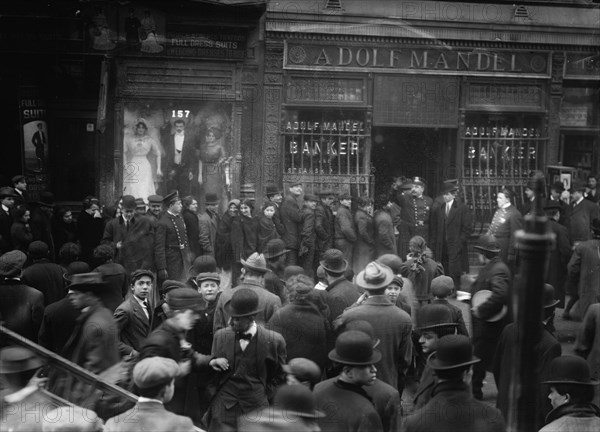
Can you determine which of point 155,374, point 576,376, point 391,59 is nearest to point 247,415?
point 155,374

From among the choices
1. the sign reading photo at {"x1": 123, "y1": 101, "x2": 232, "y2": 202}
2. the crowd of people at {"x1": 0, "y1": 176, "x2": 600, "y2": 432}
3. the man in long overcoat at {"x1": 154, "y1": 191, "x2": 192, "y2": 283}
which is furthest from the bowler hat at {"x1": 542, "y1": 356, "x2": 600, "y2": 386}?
the sign reading photo at {"x1": 123, "y1": 101, "x2": 232, "y2": 202}

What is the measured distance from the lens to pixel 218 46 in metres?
15.4

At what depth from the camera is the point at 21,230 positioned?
11.3 m

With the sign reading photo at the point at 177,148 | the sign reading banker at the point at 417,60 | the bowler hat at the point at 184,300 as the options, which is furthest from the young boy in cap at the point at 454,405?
the sign reading banker at the point at 417,60

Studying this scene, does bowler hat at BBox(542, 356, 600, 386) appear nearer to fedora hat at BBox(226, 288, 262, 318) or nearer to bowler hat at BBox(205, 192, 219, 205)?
fedora hat at BBox(226, 288, 262, 318)

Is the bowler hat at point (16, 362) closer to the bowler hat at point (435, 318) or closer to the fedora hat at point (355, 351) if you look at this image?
the fedora hat at point (355, 351)

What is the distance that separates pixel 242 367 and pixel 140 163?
31.1 ft

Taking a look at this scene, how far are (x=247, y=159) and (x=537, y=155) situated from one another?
5.66m

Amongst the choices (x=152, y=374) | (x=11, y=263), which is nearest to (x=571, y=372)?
(x=152, y=374)

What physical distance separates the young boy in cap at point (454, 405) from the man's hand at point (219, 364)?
157 cm

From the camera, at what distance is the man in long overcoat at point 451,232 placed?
13547 mm

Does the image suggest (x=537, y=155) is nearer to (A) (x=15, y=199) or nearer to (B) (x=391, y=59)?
(B) (x=391, y=59)

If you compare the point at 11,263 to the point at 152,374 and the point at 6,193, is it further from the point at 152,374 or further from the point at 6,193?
the point at 6,193

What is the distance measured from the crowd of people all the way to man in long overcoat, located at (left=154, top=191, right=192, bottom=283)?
20 millimetres
